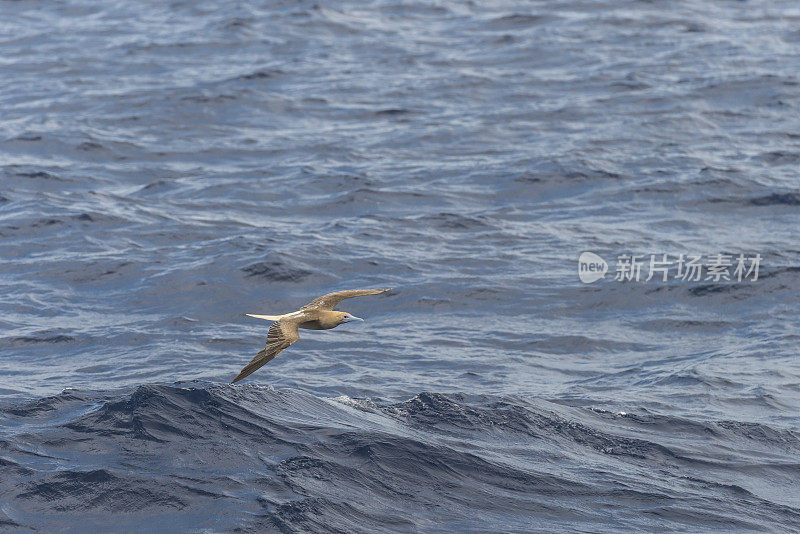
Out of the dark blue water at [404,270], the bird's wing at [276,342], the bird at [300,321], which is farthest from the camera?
the dark blue water at [404,270]

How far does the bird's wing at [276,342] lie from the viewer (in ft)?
36.2

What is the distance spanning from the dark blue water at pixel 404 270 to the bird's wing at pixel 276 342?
1.81 m

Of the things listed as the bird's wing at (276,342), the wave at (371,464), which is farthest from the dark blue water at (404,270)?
the bird's wing at (276,342)

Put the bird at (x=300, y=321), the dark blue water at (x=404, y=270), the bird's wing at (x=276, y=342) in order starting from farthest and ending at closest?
the dark blue water at (x=404, y=270) → the bird at (x=300, y=321) → the bird's wing at (x=276, y=342)

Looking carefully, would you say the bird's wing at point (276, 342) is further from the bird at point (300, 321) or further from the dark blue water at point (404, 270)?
the dark blue water at point (404, 270)

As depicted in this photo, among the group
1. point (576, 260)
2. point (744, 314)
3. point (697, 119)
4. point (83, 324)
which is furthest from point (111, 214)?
point (697, 119)

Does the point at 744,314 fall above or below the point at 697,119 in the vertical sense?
below

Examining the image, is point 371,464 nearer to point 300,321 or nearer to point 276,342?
point 300,321

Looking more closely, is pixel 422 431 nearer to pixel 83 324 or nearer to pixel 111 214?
pixel 83 324

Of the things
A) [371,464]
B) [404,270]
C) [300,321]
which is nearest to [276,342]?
[300,321]

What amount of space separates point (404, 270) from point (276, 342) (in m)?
9.59

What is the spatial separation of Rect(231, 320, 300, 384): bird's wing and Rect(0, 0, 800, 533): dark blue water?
181 centimetres

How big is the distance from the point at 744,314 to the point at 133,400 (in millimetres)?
10592

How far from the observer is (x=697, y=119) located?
28.0m
